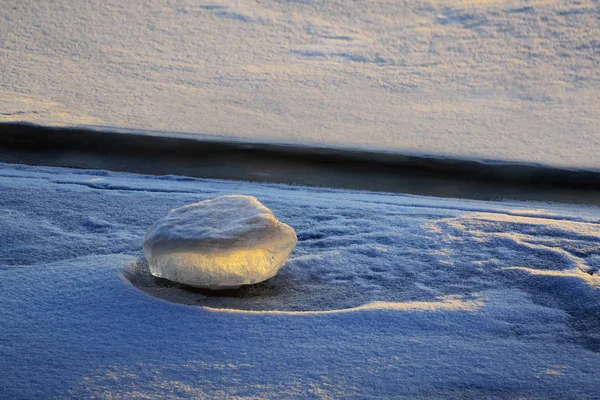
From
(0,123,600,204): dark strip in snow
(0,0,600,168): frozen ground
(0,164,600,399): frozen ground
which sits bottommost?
(0,164,600,399): frozen ground

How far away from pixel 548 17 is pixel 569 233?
1596 mm

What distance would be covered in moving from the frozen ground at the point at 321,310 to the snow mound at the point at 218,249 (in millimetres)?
29

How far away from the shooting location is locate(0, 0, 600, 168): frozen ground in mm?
1938

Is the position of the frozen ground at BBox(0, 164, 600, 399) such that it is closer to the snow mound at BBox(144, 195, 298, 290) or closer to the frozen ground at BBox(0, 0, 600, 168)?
the snow mound at BBox(144, 195, 298, 290)

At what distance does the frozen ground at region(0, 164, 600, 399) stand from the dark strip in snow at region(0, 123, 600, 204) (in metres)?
0.29

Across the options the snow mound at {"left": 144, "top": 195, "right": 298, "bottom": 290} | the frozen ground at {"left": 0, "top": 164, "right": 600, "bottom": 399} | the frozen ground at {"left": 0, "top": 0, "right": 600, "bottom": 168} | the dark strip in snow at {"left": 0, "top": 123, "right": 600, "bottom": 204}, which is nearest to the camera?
the frozen ground at {"left": 0, "top": 164, "right": 600, "bottom": 399}

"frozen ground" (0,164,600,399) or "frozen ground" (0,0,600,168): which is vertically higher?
"frozen ground" (0,0,600,168)

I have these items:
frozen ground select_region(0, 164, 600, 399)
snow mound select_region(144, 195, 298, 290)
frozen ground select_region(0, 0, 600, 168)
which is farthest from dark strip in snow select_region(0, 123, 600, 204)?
snow mound select_region(144, 195, 298, 290)

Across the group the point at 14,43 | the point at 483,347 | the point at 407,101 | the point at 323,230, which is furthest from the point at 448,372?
the point at 14,43

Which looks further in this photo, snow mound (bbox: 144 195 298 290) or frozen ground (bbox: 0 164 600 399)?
snow mound (bbox: 144 195 298 290)

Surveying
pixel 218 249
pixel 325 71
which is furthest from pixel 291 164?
pixel 218 249

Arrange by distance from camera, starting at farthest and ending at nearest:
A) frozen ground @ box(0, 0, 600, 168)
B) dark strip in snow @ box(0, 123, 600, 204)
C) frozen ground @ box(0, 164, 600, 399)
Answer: frozen ground @ box(0, 0, 600, 168)
dark strip in snow @ box(0, 123, 600, 204)
frozen ground @ box(0, 164, 600, 399)

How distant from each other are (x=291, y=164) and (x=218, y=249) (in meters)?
0.83

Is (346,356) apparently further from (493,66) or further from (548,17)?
(548,17)
